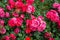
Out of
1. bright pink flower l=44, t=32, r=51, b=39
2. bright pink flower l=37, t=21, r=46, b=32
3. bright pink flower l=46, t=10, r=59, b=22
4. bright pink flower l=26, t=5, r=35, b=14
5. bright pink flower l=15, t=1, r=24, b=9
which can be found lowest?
bright pink flower l=44, t=32, r=51, b=39

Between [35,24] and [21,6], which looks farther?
[21,6]

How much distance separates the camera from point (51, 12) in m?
3.27

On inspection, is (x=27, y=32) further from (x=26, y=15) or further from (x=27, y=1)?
(x=27, y=1)

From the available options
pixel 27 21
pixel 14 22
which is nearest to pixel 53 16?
pixel 27 21

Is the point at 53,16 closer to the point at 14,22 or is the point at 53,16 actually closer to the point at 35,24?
the point at 35,24

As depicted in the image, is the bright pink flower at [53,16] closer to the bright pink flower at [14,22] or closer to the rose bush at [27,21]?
the rose bush at [27,21]

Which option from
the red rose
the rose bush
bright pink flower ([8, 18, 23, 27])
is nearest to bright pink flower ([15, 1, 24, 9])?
the rose bush

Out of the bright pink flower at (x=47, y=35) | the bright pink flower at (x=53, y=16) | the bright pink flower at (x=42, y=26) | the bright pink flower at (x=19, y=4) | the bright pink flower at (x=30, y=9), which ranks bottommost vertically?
the bright pink flower at (x=47, y=35)

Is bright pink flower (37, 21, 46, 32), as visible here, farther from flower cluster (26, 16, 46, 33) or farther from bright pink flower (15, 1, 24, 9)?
bright pink flower (15, 1, 24, 9)

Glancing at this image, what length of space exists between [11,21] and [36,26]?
320 mm

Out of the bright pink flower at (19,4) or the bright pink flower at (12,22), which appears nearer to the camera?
the bright pink flower at (12,22)

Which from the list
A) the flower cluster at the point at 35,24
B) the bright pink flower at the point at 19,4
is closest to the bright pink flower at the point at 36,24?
the flower cluster at the point at 35,24

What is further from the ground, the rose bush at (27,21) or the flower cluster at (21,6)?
the flower cluster at (21,6)

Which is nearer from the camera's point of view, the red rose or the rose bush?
the rose bush
